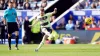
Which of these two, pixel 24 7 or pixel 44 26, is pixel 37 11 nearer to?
pixel 24 7

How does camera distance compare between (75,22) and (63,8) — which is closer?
(75,22)

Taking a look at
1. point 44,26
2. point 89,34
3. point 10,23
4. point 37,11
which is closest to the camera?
point 44,26

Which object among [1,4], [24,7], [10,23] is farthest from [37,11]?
[10,23]

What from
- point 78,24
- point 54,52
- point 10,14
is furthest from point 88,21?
point 54,52

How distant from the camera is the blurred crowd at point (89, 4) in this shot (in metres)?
29.2

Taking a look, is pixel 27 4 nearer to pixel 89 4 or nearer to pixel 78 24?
pixel 78 24

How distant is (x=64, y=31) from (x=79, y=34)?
113cm

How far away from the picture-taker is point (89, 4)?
29.4 m

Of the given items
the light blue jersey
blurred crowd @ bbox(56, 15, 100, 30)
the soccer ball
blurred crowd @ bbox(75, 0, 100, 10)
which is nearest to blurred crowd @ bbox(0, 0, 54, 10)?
blurred crowd @ bbox(56, 15, 100, 30)

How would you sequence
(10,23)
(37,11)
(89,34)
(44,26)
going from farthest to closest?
(37,11) < (89,34) < (10,23) < (44,26)

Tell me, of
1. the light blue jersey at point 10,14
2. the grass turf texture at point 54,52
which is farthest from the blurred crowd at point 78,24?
the light blue jersey at point 10,14

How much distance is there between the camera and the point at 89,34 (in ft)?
91.0

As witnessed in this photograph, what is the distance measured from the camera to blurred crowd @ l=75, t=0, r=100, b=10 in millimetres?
29156

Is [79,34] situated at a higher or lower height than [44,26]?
lower
